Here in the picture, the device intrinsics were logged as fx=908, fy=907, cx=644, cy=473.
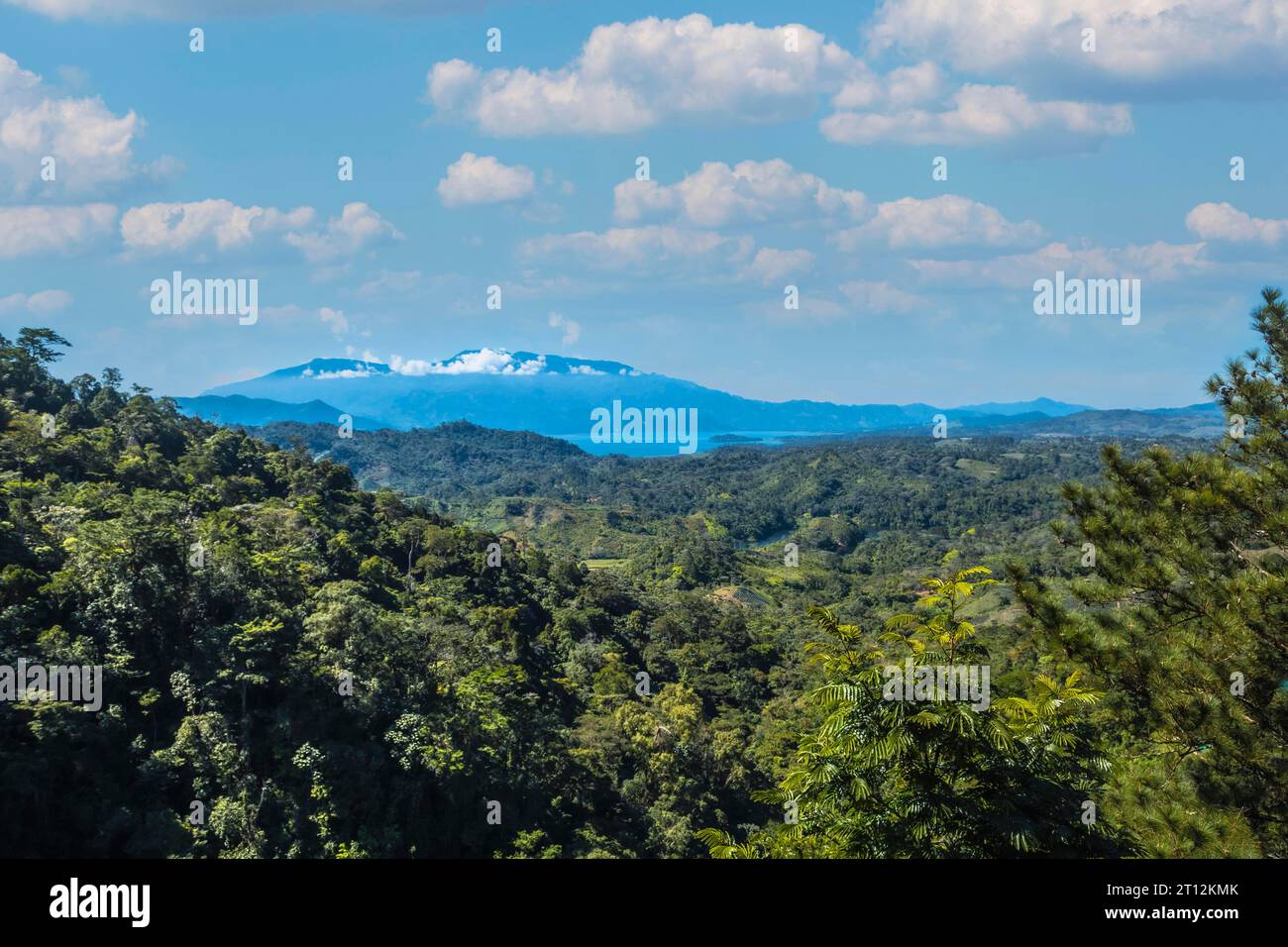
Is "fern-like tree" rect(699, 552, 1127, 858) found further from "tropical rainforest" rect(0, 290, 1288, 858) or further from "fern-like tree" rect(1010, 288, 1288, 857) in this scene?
"fern-like tree" rect(1010, 288, 1288, 857)

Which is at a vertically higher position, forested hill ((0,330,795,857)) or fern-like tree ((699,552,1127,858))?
fern-like tree ((699,552,1127,858))

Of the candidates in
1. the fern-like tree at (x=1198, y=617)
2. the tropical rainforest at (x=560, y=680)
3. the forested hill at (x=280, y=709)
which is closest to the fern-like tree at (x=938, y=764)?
the tropical rainforest at (x=560, y=680)

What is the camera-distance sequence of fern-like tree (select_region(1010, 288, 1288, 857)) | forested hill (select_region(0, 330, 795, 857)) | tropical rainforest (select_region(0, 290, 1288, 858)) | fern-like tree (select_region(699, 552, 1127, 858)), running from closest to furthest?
fern-like tree (select_region(699, 552, 1127, 858))
tropical rainforest (select_region(0, 290, 1288, 858))
fern-like tree (select_region(1010, 288, 1288, 857))
forested hill (select_region(0, 330, 795, 857))

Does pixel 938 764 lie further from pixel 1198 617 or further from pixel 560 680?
pixel 560 680


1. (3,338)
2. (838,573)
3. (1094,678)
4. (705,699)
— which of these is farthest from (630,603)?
(838,573)

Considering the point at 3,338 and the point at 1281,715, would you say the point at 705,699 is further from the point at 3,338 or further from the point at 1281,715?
the point at 3,338

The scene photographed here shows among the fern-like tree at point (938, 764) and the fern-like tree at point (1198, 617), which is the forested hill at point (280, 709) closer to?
the fern-like tree at point (1198, 617)

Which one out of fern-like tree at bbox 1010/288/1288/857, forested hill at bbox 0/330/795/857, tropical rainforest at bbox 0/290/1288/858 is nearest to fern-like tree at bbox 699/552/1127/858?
tropical rainforest at bbox 0/290/1288/858
